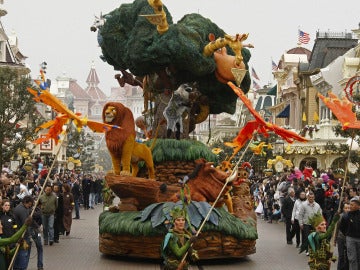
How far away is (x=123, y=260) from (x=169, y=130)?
333cm

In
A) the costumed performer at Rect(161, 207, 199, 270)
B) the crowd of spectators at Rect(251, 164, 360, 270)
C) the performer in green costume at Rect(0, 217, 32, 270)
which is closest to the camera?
the performer in green costume at Rect(0, 217, 32, 270)

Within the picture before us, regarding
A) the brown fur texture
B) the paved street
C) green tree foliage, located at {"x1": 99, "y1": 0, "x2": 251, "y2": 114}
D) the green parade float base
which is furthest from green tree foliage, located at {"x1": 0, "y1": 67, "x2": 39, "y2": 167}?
the brown fur texture

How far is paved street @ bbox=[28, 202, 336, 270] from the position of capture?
1658 cm

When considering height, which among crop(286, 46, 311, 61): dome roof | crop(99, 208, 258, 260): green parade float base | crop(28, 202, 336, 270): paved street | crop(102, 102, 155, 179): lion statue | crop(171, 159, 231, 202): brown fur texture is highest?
crop(286, 46, 311, 61): dome roof

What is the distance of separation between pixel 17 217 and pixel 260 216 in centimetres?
2055

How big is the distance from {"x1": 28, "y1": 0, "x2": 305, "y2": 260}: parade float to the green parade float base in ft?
0.06

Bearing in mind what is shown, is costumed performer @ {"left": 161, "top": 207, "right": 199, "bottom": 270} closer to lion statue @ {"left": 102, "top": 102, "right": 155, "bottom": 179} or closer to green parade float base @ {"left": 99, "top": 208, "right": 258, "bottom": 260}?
green parade float base @ {"left": 99, "top": 208, "right": 258, "bottom": 260}

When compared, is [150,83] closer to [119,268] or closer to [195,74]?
[195,74]

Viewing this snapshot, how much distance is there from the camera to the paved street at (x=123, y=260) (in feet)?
54.4

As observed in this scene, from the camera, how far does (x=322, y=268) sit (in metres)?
12.4

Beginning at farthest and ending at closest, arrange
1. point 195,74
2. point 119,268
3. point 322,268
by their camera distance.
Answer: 1. point 195,74
2. point 119,268
3. point 322,268

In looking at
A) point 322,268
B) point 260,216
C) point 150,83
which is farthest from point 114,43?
point 260,216

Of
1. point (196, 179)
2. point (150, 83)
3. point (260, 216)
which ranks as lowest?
point (260, 216)

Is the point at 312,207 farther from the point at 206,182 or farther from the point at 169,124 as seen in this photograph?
the point at 169,124
